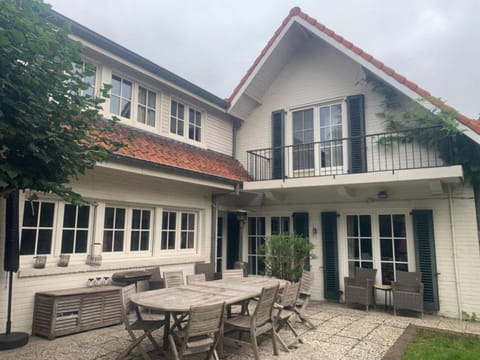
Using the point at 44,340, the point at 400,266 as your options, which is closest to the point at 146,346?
the point at 44,340

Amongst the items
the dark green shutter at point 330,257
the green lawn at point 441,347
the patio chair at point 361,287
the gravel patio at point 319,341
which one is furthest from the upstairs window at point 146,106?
the green lawn at point 441,347

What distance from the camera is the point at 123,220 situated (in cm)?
715

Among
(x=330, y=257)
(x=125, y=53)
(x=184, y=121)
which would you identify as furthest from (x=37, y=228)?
(x=330, y=257)

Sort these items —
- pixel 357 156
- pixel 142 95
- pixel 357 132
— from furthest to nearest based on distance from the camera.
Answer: pixel 357 132 → pixel 357 156 → pixel 142 95

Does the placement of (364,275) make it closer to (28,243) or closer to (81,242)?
(81,242)

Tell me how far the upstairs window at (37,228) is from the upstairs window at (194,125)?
4.20m

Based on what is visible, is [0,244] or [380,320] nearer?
[0,244]

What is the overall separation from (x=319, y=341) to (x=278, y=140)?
19.1 ft

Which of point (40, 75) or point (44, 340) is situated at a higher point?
point (40, 75)

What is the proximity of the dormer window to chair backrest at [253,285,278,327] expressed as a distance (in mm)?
5386

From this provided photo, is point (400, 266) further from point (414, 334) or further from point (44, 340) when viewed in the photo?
point (44, 340)

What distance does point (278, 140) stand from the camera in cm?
984

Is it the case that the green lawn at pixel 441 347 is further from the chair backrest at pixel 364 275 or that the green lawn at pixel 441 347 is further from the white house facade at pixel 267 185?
the chair backrest at pixel 364 275

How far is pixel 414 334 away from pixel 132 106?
7.16 metres
